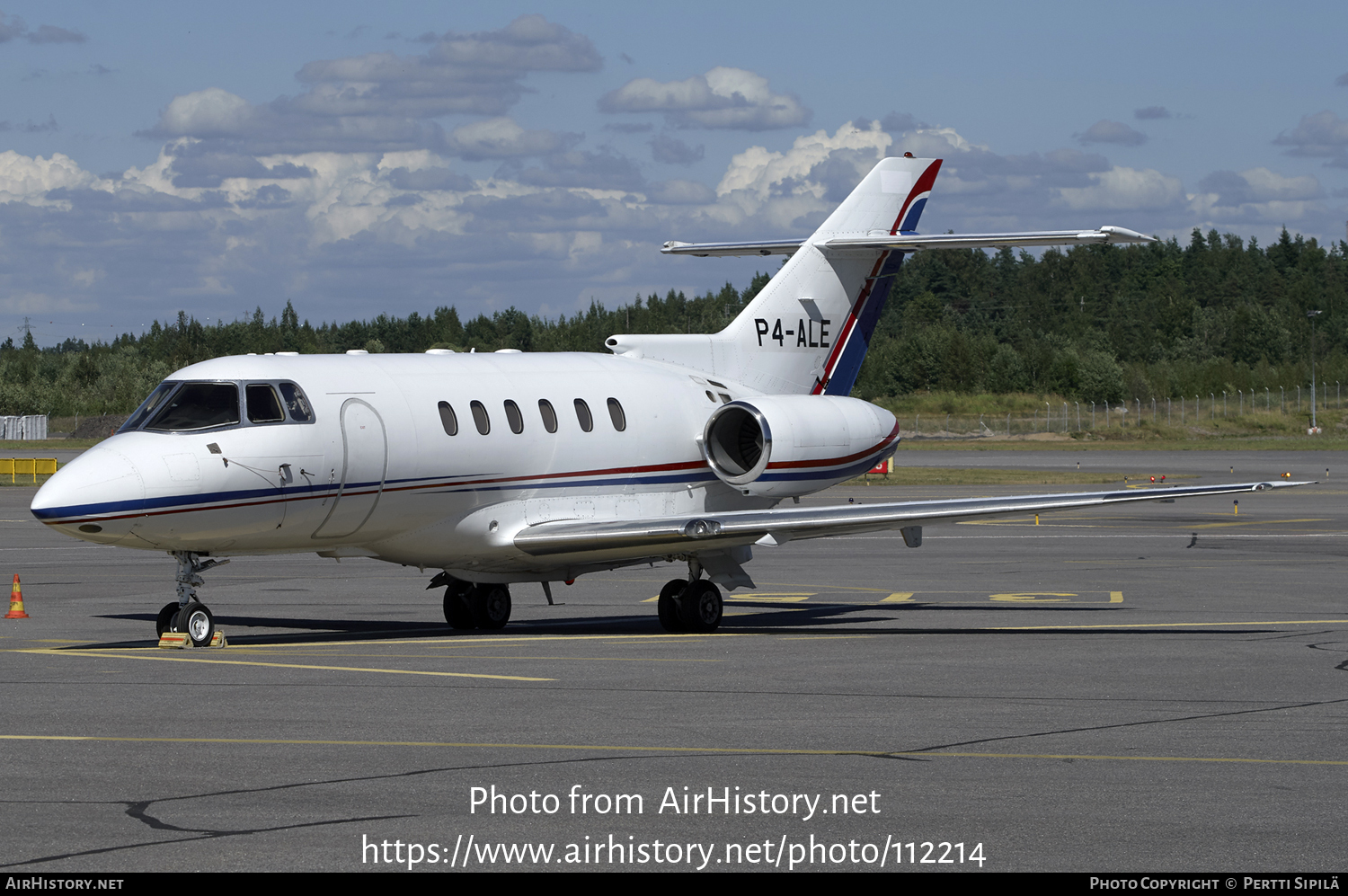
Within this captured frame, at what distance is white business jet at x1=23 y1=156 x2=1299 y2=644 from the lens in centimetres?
1767

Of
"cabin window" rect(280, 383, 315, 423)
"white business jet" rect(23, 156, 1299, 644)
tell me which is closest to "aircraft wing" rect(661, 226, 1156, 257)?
"white business jet" rect(23, 156, 1299, 644)

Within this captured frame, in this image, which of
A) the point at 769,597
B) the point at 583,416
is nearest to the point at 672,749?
the point at 583,416

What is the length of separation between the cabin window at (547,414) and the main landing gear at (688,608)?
2472 mm

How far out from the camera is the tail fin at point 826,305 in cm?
2477

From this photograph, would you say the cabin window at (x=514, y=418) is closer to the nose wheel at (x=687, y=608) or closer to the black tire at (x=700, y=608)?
the nose wheel at (x=687, y=608)

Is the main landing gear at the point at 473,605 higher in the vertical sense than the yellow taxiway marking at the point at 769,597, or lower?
higher

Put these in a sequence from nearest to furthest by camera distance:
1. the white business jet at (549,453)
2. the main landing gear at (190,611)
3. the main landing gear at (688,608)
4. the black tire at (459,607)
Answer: the white business jet at (549,453) → the main landing gear at (190,611) → the main landing gear at (688,608) → the black tire at (459,607)

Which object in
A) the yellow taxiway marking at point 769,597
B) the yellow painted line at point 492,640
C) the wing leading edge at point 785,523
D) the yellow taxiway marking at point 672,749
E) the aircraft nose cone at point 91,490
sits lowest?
the yellow taxiway marking at point 769,597

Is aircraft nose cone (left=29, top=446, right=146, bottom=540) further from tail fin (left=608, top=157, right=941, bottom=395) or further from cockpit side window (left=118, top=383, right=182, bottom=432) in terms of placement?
tail fin (left=608, top=157, right=941, bottom=395)

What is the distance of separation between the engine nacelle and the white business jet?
0.03 metres

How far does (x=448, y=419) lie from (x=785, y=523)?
13.8 feet

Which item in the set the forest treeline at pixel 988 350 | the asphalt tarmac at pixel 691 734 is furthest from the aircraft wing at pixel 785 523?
the forest treeline at pixel 988 350

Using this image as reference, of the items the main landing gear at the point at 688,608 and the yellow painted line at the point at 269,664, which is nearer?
the yellow painted line at the point at 269,664

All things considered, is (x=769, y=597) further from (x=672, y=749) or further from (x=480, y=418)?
(x=672, y=749)
